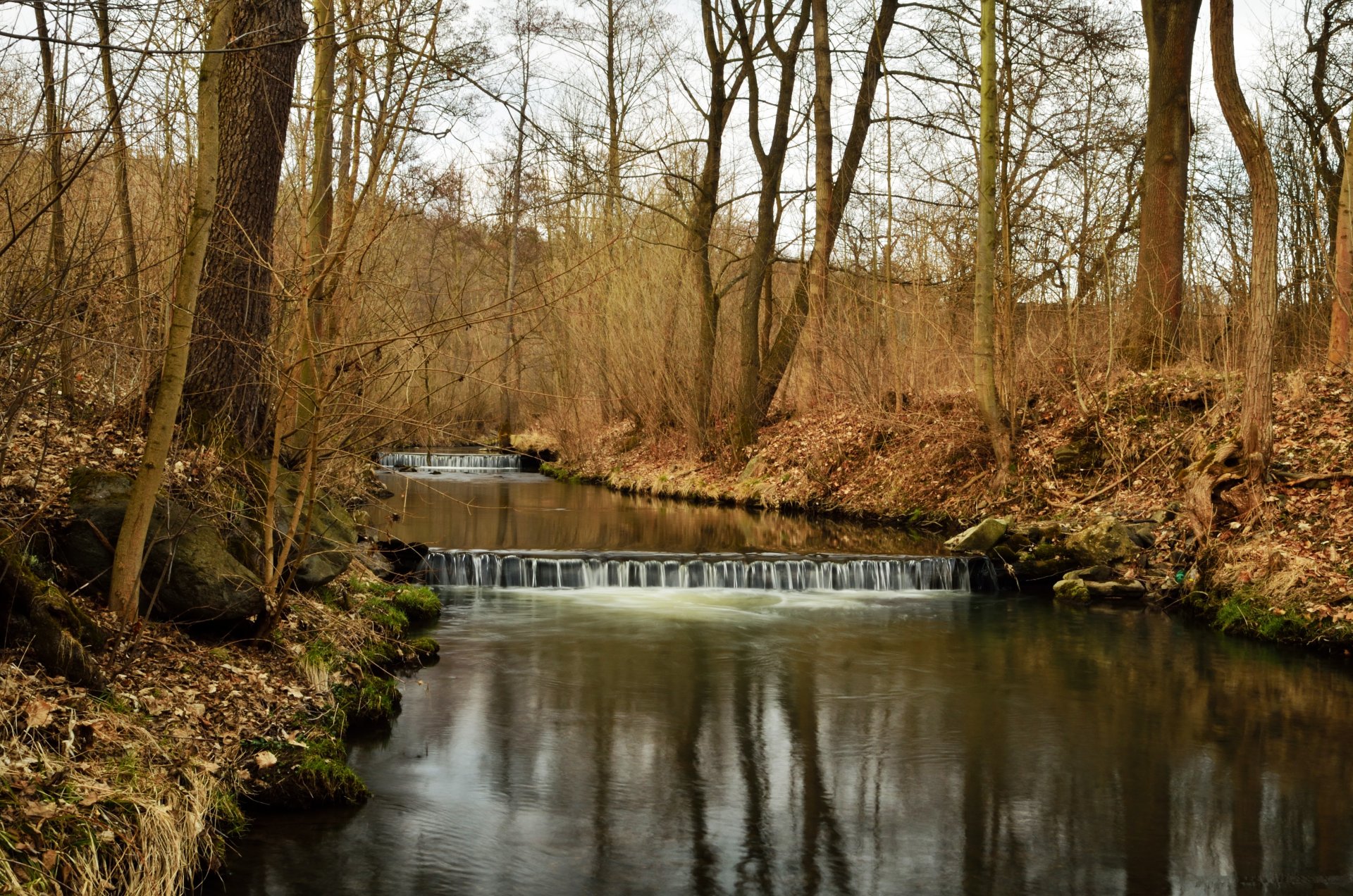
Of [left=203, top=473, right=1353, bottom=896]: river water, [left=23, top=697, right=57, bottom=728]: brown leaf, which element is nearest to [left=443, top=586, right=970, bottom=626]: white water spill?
[left=203, top=473, right=1353, bottom=896]: river water

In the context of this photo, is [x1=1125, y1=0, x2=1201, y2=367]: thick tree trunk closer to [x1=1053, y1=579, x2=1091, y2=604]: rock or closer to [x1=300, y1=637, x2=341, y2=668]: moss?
[x1=1053, y1=579, x2=1091, y2=604]: rock

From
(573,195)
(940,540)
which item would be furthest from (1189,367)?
(573,195)

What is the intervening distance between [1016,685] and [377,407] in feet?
18.1

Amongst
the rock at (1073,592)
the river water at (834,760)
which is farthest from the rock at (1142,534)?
the river water at (834,760)

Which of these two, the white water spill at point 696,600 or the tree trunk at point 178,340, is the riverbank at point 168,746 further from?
the white water spill at point 696,600

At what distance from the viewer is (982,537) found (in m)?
13.8

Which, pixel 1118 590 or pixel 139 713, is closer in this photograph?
pixel 139 713

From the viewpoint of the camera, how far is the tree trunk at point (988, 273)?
14.6 metres

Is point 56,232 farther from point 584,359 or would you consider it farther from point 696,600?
point 584,359

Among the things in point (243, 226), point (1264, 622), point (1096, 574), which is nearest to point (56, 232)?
point (243, 226)

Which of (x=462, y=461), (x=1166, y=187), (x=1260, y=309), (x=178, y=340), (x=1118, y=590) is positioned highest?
(x=1166, y=187)

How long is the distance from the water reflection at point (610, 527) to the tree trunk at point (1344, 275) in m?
5.53

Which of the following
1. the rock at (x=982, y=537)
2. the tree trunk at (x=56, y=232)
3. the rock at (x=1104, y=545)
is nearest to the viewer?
the tree trunk at (x=56, y=232)

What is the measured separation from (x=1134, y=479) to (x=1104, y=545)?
1.91m
